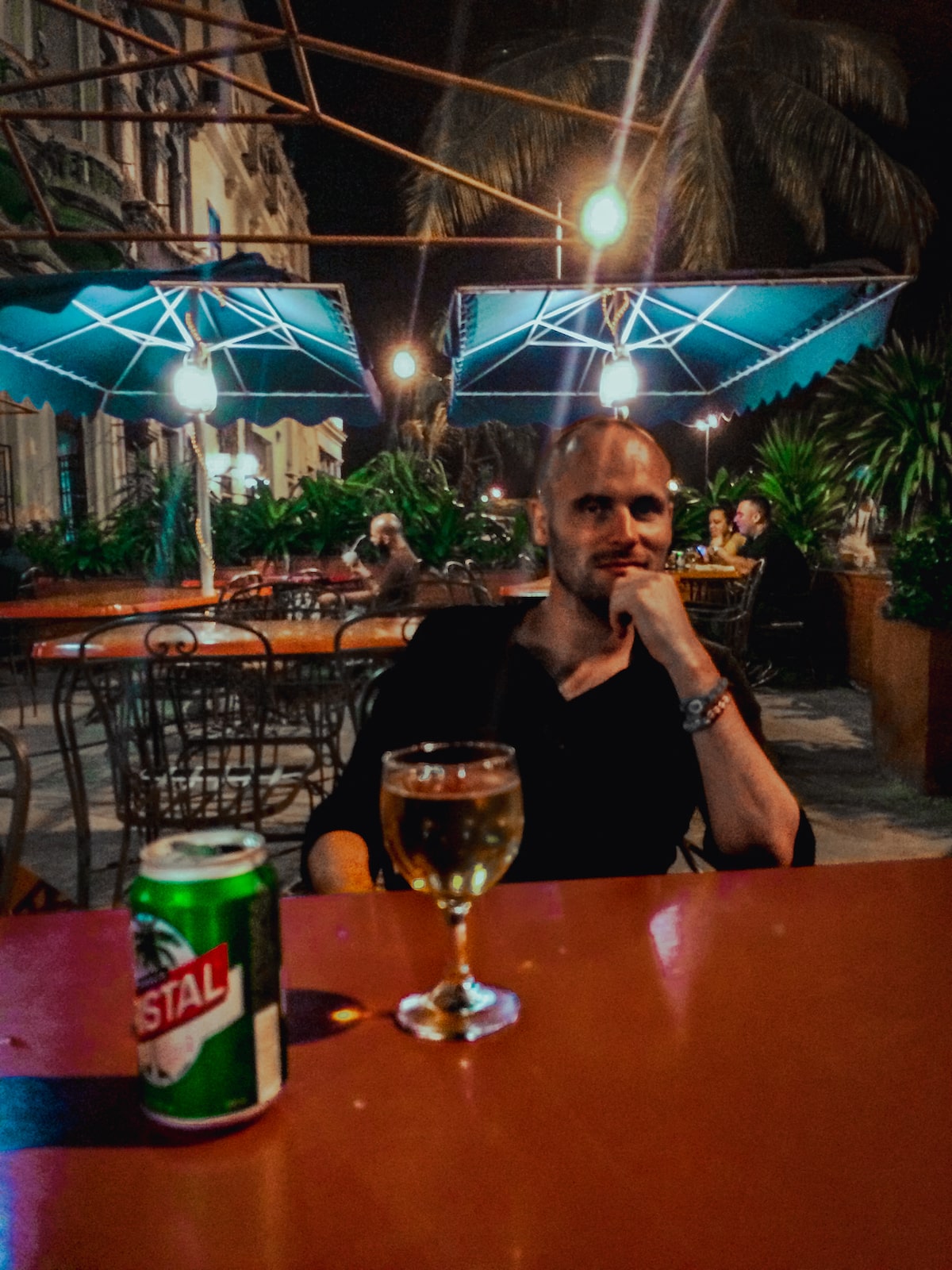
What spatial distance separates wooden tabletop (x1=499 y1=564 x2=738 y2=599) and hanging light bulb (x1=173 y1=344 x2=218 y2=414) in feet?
8.13

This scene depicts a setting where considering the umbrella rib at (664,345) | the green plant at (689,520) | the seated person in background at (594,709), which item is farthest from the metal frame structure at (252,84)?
the green plant at (689,520)

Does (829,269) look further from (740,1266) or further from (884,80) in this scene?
(884,80)

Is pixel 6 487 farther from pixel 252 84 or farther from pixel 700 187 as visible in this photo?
pixel 252 84

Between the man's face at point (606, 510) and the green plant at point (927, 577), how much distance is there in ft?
13.0

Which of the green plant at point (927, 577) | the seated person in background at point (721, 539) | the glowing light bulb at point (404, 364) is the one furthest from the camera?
the glowing light bulb at point (404, 364)

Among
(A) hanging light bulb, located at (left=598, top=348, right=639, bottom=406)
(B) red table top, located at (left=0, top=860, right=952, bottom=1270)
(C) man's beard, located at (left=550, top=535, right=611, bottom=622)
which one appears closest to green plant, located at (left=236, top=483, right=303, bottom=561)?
(A) hanging light bulb, located at (left=598, top=348, right=639, bottom=406)

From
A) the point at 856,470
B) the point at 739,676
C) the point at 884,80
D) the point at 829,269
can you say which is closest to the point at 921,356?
the point at 856,470

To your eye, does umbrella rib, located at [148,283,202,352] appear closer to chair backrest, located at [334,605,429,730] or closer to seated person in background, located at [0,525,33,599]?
seated person in background, located at [0,525,33,599]

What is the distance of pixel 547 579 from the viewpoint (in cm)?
843

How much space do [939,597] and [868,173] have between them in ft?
38.8

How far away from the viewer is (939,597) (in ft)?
17.3

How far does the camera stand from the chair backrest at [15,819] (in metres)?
1.40

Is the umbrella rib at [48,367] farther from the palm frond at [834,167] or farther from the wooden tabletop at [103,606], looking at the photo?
the palm frond at [834,167]

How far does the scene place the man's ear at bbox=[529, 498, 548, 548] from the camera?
1.93 m
